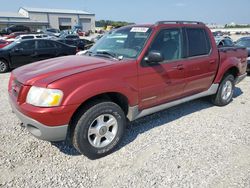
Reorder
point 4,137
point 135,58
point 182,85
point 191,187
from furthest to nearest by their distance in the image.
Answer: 1. point 182,85
2. point 4,137
3. point 135,58
4. point 191,187

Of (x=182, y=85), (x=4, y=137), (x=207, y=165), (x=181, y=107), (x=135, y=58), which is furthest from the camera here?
(x=181, y=107)

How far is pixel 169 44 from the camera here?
4.06 meters

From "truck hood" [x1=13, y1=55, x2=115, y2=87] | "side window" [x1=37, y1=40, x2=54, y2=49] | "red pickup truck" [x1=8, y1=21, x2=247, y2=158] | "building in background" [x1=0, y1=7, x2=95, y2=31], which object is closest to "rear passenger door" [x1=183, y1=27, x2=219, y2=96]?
"red pickup truck" [x1=8, y1=21, x2=247, y2=158]

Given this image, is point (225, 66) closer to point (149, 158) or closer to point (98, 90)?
point (149, 158)

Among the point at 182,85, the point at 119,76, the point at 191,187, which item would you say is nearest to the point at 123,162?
the point at 191,187

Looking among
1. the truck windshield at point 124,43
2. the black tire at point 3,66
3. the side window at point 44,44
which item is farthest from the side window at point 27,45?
the truck windshield at point 124,43

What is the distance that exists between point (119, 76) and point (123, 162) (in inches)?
48.0

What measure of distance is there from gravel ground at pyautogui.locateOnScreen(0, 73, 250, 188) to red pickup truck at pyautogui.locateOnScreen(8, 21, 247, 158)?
1.04 feet

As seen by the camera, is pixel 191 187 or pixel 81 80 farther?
pixel 81 80

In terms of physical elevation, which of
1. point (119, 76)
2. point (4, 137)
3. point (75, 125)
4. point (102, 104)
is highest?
point (119, 76)

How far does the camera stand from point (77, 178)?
2.96 m

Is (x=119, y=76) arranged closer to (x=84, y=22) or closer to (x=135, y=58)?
(x=135, y=58)

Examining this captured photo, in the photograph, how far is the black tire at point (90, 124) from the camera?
10.1 ft

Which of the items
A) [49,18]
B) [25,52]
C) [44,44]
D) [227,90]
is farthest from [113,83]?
[49,18]
